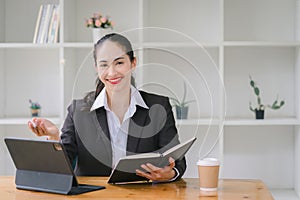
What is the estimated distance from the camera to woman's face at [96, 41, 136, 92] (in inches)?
84.2

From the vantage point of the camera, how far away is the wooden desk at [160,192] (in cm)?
202

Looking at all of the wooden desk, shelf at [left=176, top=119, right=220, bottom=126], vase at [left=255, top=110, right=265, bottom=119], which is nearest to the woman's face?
shelf at [left=176, top=119, right=220, bottom=126]

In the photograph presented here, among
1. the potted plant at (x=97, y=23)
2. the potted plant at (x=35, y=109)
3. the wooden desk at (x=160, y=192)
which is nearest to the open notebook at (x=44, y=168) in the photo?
the wooden desk at (x=160, y=192)

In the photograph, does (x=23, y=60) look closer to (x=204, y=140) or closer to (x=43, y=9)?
(x=43, y=9)

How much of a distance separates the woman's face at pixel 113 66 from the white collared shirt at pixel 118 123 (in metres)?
0.07

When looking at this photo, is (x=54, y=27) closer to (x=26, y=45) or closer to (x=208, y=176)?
(x=26, y=45)

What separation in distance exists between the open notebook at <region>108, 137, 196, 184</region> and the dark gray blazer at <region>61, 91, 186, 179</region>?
0.14ft

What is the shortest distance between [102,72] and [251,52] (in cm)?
210

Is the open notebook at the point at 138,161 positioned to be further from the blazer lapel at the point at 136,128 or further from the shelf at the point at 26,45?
the shelf at the point at 26,45

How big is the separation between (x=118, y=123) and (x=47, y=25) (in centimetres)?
174

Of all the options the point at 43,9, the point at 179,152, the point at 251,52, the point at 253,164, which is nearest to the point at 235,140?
the point at 253,164

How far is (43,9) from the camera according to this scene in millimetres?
3881

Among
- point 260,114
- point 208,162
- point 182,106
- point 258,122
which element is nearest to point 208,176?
point 208,162

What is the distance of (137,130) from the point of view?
2.27 metres
